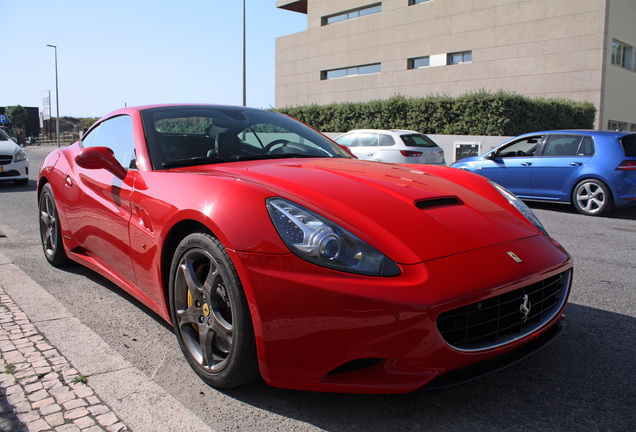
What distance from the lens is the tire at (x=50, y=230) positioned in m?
4.53

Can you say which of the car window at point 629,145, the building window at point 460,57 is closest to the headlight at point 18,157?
the car window at point 629,145

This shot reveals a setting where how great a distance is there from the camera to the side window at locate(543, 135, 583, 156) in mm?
9281

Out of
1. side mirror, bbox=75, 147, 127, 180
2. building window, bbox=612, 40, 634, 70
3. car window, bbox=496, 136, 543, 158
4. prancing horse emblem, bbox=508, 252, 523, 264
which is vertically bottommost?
prancing horse emblem, bbox=508, 252, 523, 264

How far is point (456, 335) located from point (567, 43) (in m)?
25.9

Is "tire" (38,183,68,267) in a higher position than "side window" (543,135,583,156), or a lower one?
lower

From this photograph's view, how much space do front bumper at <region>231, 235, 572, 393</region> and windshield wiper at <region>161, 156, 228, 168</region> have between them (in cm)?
106

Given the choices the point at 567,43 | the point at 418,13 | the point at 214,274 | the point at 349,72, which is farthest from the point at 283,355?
the point at 349,72

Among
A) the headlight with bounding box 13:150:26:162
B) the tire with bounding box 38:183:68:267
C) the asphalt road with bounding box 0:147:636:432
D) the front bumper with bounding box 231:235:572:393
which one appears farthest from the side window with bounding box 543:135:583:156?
the headlight with bounding box 13:150:26:162

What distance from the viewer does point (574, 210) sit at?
9.57 metres

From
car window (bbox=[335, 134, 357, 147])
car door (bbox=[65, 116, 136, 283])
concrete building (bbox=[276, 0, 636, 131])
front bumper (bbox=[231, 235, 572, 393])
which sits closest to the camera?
front bumper (bbox=[231, 235, 572, 393])

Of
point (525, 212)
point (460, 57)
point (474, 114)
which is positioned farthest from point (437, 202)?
point (460, 57)

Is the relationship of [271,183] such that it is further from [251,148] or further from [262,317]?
[251,148]

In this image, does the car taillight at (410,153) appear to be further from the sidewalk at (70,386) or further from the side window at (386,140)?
the sidewalk at (70,386)

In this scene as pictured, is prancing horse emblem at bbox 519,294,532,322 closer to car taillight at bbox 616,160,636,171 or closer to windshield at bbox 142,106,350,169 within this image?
windshield at bbox 142,106,350,169
